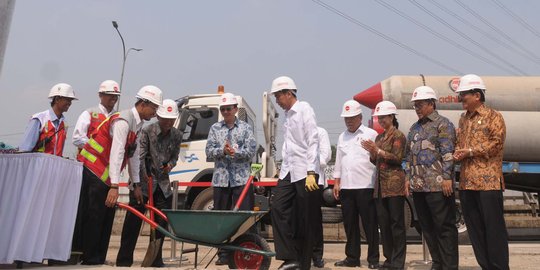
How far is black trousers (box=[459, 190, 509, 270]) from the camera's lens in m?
4.50

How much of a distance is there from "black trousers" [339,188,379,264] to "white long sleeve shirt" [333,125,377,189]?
0.30ft

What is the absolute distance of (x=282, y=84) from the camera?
16.9 feet

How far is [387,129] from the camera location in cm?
596

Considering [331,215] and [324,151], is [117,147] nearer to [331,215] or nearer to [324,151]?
[324,151]

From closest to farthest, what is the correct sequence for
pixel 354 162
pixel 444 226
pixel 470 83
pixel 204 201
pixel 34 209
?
pixel 34 209, pixel 470 83, pixel 444 226, pixel 354 162, pixel 204 201

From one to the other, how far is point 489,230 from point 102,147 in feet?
10.9

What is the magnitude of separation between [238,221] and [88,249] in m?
A: 1.48

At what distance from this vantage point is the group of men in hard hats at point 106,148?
16.5ft

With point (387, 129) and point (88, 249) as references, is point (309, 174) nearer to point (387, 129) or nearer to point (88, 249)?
point (387, 129)

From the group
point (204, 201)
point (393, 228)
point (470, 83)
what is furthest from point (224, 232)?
point (204, 201)

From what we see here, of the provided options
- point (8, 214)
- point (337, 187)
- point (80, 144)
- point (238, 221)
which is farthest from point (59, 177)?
point (337, 187)

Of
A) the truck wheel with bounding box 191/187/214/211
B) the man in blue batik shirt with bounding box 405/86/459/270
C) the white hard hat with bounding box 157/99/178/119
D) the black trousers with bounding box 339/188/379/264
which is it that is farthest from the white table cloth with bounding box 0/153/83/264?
the truck wheel with bounding box 191/187/214/211

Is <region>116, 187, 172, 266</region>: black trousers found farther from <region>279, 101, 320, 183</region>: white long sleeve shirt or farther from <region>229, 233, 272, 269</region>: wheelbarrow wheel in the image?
<region>279, 101, 320, 183</region>: white long sleeve shirt

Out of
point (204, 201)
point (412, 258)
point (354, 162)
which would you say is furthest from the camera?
point (204, 201)
